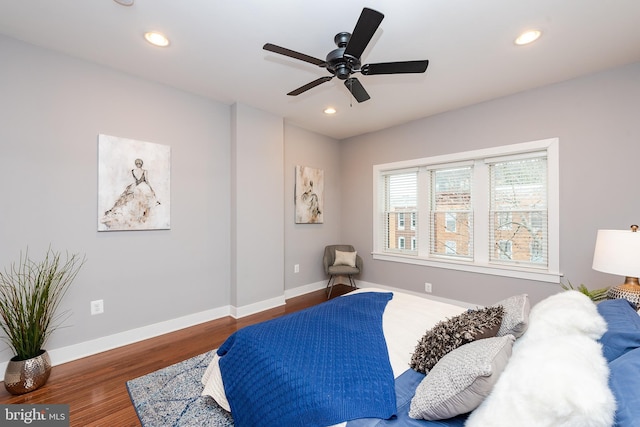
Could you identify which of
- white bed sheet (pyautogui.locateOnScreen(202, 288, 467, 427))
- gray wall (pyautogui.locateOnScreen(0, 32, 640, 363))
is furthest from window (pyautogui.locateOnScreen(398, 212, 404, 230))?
white bed sheet (pyautogui.locateOnScreen(202, 288, 467, 427))

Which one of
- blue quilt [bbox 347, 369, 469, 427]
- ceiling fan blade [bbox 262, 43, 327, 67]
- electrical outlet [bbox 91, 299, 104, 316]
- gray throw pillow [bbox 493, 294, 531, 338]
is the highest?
ceiling fan blade [bbox 262, 43, 327, 67]

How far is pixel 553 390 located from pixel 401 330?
1036 mm

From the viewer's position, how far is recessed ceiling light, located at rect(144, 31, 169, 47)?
2200mm

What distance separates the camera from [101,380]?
2.20m

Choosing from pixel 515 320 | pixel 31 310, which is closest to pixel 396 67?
pixel 515 320

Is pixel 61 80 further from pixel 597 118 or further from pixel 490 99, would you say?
pixel 597 118

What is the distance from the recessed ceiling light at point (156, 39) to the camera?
2.20 metres

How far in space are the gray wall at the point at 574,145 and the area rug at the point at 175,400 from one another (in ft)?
10.2

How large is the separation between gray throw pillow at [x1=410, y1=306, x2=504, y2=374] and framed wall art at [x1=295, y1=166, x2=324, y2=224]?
3173mm

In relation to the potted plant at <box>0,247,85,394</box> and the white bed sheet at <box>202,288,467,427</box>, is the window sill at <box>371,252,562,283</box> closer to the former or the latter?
the white bed sheet at <box>202,288,467,427</box>

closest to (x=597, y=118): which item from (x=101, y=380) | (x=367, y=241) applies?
(x=367, y=241)

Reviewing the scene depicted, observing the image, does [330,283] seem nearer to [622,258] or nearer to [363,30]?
[622,258]

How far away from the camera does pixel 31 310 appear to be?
211 cm

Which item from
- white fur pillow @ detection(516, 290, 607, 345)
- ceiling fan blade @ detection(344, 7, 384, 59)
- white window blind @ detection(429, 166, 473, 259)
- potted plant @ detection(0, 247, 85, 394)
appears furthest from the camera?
white window blind @ detection(429, 166, 473, 259)
